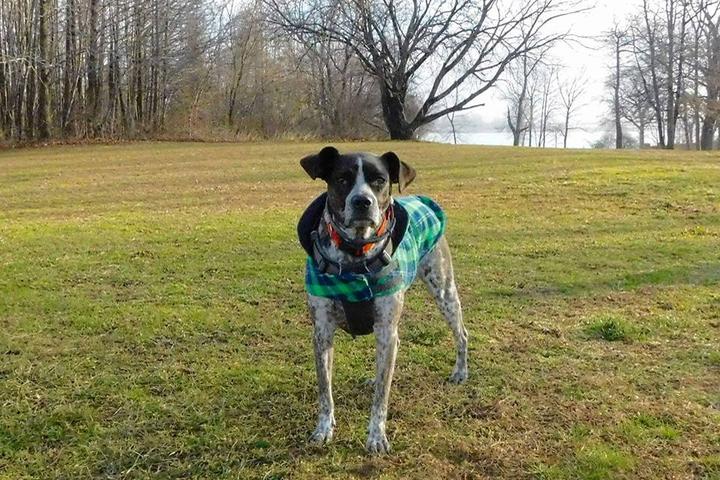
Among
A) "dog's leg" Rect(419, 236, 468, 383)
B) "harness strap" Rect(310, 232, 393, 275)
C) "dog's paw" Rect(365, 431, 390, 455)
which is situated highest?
"harness strap" Rect(310, 232, 393, 275)

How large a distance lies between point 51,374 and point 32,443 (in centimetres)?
83

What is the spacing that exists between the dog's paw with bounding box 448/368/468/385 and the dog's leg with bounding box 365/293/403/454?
2.75 feet

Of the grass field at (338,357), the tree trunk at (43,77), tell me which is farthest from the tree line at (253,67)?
the grass field at (338,357)

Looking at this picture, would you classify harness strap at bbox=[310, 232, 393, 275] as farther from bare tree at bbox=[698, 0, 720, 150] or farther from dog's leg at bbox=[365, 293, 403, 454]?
bare tree at bbox=[698, 0, 720, 150]

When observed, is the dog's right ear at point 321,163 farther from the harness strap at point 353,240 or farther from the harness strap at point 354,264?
the harness strap at point 354,264

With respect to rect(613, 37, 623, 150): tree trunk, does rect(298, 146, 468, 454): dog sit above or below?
below

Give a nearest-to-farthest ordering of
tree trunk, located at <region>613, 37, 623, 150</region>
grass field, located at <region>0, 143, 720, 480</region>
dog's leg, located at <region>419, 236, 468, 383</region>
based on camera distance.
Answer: grass field, located at <region>0, 143, 720, 480</region> < dog's leg, located at <region>419, 236, 468, 383</region> < tree trunk, located at <region>613, 37, 623, 150</region>

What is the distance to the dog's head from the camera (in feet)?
9.99

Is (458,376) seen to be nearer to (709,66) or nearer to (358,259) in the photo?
(358,259)

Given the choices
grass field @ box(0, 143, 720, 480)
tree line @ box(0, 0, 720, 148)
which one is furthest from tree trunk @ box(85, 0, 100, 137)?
grass field @ box(0, 143, 720, 480)

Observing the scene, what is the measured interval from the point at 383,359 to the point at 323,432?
1.72 feet

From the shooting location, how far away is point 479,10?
1196 inches

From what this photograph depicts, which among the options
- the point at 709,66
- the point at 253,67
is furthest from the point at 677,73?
the point at 253,67

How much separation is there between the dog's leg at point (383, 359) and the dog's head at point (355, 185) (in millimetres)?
398
